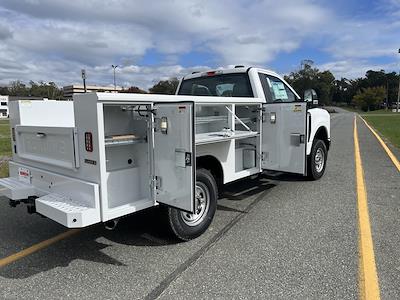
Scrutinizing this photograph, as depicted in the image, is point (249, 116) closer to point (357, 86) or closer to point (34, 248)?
point (34, 248)

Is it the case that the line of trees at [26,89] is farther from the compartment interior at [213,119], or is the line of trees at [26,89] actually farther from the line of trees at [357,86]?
the compartment interior at [213,119]

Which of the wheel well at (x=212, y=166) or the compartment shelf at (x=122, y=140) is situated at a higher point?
the compartment shelf at (x=122, y=140)

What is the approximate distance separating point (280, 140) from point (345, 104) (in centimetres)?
15739

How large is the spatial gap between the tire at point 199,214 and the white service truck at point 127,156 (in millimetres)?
12

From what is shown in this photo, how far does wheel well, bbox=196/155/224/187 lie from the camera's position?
182 inches

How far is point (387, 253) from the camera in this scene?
3955 mm

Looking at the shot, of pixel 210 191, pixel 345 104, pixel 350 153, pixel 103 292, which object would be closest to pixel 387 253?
pixel 210 191

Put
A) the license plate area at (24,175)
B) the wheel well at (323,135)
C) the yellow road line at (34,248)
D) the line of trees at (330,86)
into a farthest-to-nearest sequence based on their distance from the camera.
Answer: the line of trees at (330,86) < the wheel well at (323,135) < the license plate area at (24,175) < the yellow road line at (34,248)

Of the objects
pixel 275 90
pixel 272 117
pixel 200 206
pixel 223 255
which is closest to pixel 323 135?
pixel 275 90

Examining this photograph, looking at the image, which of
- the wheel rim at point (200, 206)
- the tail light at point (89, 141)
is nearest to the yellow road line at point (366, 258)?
the wheel rim at point (200, 206)

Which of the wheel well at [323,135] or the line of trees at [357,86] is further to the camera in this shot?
the line of trees at [357,86]

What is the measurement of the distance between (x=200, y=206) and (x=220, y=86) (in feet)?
9.43

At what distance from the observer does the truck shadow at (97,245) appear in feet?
12.3

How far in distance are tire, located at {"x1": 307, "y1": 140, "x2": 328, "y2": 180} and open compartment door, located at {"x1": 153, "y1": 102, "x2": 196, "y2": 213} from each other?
4.08 m
